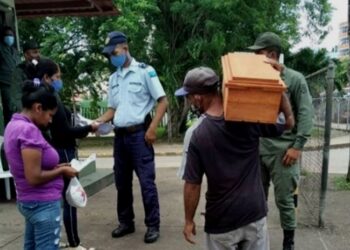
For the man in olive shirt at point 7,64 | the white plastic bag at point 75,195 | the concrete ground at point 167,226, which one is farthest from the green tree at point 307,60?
the white plastic bag at point 75,195

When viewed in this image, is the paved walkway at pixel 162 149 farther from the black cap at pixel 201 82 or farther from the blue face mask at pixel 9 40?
the black cap at pixel 201 82

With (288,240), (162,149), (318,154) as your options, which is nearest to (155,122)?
(288,240)

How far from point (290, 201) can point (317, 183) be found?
4.79ft

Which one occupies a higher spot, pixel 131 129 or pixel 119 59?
pixel 119 59

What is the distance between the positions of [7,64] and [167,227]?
3.27m

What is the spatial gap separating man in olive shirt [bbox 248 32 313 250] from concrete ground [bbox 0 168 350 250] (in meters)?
0.51

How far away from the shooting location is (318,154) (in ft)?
17.3

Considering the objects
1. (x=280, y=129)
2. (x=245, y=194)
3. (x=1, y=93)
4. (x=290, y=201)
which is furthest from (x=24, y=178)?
(x=1, y=93)

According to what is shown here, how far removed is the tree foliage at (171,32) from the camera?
48.0 ft

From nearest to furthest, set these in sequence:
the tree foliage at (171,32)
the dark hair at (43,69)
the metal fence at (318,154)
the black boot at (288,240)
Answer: the dark hair at (43,69) → the black boot at (288,240) → the metal fence at (318,154) → the tree foliage at (171,32)

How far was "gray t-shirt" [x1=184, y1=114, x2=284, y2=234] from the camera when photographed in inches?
101

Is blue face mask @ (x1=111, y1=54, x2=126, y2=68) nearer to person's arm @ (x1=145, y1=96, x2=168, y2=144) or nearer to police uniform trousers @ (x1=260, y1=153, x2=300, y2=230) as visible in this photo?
person's arm @ (x1=145, y1=96, x2=168, y2=144)

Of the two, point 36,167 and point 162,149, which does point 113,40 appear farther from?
point 162,149

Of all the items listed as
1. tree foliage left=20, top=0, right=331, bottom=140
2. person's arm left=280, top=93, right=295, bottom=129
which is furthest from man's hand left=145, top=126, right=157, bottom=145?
tree foliage left=20, top=0, right=331, bottom=140
